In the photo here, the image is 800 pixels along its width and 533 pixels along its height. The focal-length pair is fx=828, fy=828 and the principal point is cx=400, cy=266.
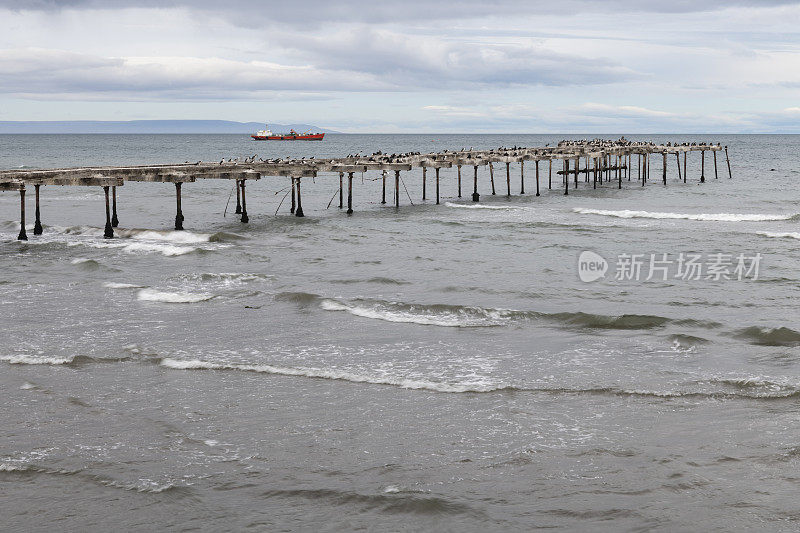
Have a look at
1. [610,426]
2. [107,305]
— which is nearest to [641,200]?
[107,305]

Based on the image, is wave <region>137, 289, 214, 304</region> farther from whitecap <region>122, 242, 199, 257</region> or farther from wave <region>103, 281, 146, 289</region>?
whitecap <region>122, 242, 199, 257</region>

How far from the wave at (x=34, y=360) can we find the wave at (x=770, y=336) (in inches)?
475

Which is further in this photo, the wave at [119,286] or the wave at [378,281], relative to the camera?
the wave at [378,281]

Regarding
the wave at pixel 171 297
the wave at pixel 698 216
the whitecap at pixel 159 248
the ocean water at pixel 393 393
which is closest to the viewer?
the ocean water at pixel 393 393

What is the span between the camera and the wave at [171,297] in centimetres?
1886

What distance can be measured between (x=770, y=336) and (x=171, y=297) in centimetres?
1278

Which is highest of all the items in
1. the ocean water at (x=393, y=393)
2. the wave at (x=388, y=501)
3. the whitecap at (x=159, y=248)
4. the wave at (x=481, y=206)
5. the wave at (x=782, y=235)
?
the wave at (x=481, y=206)

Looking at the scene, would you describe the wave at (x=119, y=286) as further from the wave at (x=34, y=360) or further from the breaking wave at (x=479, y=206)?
the breaking wave at (x=479, y=206)

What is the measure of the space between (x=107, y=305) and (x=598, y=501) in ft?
43.0

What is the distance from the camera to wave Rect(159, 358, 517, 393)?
12359 millimetres

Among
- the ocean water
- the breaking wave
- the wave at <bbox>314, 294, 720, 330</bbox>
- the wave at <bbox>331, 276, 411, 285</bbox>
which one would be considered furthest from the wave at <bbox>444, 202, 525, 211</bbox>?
the wave at <bbox>314, 294, 720, 330</bbox>

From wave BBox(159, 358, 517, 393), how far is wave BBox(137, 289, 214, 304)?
17.1 feet

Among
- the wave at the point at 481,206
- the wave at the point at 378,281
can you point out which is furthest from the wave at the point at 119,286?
the wave at the point at 481,206

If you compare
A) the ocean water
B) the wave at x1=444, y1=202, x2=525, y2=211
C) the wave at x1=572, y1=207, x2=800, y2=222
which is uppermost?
the wave at x1=444, y1=202, x2=525, y2=211
